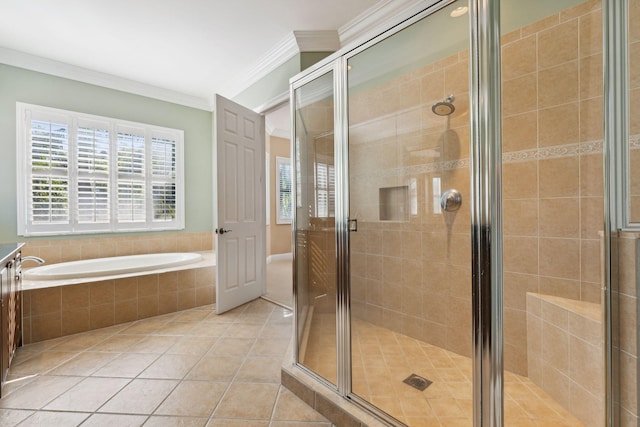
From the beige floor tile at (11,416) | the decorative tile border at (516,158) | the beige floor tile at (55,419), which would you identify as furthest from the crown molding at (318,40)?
the beige floor tile at (11,416)

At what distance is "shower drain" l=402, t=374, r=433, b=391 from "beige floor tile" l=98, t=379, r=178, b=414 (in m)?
1.40

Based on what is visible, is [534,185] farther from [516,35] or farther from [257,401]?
[257,401]

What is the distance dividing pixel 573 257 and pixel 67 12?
13.0ft

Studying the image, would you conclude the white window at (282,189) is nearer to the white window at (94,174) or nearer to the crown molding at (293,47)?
the white window at (94,174)

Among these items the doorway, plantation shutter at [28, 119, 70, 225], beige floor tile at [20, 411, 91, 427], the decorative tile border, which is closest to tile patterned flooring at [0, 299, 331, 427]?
beige floor tile at [20, 411, 91, 427]

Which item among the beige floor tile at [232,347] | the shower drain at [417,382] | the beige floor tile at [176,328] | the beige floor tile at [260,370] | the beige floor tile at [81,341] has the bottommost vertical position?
the beige floor tile at [260,370]

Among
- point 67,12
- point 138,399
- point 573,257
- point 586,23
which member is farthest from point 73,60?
point 573,257

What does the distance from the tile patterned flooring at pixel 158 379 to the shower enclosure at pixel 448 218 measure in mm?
358

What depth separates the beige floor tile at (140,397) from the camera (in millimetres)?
1560

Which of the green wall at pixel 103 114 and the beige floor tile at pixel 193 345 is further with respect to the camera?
the green wall at pixel 103 114

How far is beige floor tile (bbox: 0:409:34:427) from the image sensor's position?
145 centimetres

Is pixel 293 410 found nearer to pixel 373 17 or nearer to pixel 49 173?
pixel 373 17

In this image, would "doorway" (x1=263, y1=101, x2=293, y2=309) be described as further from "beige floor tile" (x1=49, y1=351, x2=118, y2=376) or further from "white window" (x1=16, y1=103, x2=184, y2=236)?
"beige floor tile" (x1=49, y1=351, x2=118, y2=376)

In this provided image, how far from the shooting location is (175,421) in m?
1.47
